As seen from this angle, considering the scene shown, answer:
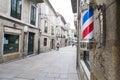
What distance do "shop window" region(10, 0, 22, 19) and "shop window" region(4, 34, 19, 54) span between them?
1699 millimetres

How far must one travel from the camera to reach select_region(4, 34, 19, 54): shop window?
41.1 feet

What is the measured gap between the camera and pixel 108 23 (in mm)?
1949

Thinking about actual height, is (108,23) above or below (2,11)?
below

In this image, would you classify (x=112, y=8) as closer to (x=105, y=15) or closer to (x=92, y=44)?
(x=105, y=15)

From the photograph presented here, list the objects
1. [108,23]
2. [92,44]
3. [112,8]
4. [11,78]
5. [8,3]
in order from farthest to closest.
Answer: [8,3]
[11,78]
[92,44]
[108,23]
[112,8]

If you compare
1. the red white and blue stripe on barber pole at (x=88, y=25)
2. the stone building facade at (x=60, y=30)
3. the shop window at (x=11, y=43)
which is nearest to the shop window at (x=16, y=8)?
the shop window at (x=11, y=43)

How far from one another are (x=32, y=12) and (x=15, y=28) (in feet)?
17.2

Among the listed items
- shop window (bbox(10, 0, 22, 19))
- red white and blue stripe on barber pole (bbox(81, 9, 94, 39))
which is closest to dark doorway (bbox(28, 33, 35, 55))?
shop window (bbox(10, 0, 22, 19))

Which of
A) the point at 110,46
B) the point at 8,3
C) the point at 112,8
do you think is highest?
the point at 8,3

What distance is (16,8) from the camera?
552 inches

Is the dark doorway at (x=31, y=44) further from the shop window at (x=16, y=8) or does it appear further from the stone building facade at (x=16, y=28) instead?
the shop window at (x=16, y=8)

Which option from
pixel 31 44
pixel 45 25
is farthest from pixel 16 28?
pixel 45 25

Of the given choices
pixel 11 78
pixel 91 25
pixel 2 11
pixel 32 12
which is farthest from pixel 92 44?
Result: pixel 32 12

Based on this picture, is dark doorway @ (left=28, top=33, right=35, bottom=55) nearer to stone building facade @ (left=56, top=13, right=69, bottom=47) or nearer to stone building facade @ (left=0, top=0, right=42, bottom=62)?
stone building facade @ (left=0, top=0, right=42, bottom=62)
